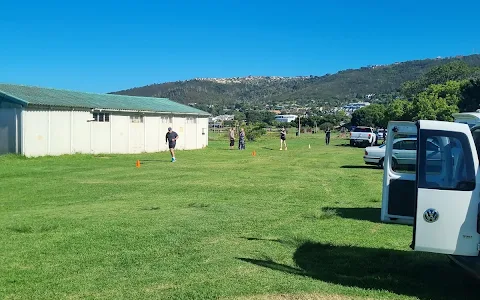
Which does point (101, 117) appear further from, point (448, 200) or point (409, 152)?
point (448, 200)

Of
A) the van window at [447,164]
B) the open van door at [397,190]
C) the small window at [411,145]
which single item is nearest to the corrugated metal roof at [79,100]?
the small window at [411,145]

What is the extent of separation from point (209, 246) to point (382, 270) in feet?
→ 8.54

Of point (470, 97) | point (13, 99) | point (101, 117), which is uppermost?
point (470, 97)

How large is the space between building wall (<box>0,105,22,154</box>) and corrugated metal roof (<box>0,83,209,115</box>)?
2.45ft

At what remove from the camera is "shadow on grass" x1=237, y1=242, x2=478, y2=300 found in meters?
6.17

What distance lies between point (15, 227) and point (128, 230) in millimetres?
2031

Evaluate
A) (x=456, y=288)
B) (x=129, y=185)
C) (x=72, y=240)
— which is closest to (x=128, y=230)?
(x=72, y=240)

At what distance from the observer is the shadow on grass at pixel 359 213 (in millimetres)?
10859

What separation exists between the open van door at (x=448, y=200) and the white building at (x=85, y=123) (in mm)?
24245

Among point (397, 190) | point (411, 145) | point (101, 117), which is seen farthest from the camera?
point (101, 117)

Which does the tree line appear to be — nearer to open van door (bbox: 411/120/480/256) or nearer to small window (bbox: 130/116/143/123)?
small window (bbox: 130/116/143/123)

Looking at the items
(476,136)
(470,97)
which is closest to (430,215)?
(476,136)

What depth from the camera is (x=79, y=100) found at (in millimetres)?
32562

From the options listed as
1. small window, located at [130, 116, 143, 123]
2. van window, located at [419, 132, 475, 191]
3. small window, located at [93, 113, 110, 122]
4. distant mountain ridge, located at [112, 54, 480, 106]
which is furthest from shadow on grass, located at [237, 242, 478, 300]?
distant mountain ridge, located at [112, 54, 480, 106]
